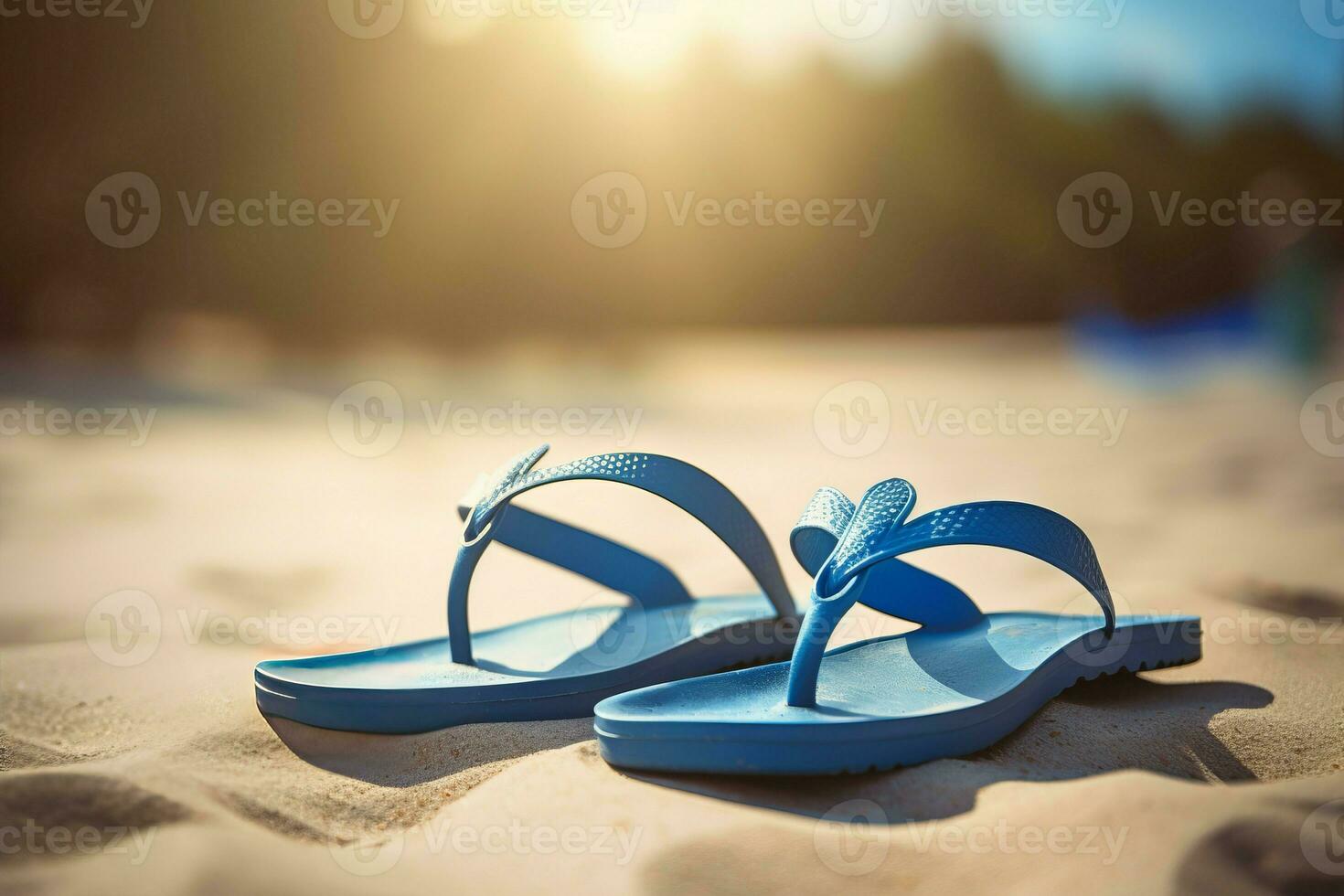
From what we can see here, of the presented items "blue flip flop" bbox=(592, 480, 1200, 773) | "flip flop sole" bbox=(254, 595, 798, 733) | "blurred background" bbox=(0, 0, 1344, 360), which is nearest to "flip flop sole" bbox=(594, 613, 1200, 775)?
"blue flip flop" bbox=(592, 480, 1200, 773)

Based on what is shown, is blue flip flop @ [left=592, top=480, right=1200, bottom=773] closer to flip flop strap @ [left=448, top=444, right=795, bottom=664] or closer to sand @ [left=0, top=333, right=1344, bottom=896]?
sand @ [left=0, top=333, right=1344, bottom=896]

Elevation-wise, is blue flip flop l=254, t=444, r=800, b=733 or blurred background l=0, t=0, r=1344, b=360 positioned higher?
blurred background l=0, t=0, r=1344, b=360

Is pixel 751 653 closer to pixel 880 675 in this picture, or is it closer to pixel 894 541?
pixel 880 675

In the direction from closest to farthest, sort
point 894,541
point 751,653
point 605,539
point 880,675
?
point 894,541 → point 880,675 → point 751,653 → point 605,539

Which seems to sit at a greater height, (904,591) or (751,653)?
(904,591)

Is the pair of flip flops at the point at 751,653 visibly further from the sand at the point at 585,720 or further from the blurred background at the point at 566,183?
the blurred background at the point at 566,183

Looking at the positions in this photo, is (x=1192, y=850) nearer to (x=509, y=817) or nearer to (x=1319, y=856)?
(x=1319, y=856)

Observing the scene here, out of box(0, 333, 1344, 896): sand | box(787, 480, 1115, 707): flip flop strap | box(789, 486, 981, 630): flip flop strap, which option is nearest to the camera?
box(0, 333, 1344, 896): sand

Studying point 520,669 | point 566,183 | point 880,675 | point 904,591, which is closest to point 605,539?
point 520,669
